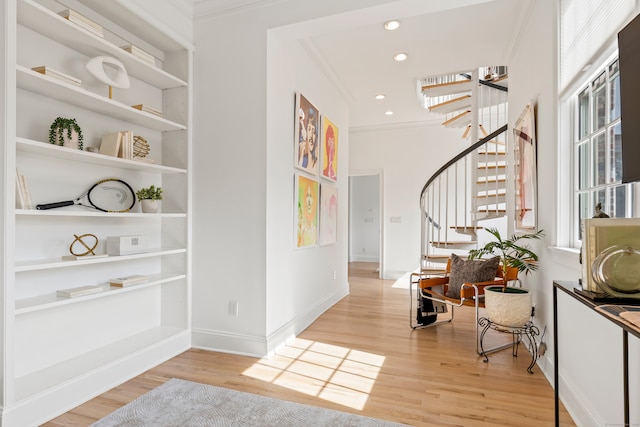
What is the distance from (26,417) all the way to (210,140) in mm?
2122

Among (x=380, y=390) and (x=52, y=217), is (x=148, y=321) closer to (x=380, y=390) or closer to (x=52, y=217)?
(x=52, y=217)

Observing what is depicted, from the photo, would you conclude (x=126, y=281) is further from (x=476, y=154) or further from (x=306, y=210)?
(x=476, y=154)

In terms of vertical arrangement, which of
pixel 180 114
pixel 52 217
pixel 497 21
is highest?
pixel 497 21

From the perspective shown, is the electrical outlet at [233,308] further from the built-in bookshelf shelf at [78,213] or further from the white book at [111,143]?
the white book at [111,143]

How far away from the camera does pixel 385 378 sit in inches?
96.3

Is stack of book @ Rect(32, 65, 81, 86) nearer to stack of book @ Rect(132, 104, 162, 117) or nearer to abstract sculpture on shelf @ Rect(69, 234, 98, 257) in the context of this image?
stack of book @ Rect(132, 104, 162, 117)

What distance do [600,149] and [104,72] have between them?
3.08 meters

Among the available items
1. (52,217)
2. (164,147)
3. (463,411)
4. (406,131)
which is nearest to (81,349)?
(52,217)

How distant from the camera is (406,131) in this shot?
21.8ft

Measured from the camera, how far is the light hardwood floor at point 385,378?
2.01 m

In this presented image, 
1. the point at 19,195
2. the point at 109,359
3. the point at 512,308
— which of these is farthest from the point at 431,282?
the point at 19,195

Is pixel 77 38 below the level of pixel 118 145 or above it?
above

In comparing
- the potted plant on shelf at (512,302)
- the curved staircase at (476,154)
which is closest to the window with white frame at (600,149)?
the potted plant on shelf at (512,302)

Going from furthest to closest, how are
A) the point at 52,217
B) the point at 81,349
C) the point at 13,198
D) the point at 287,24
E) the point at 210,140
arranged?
1. the point at 210,140
2. the point at 287,24
3. the point at 81,349
4. the point at 52,217
5. the point at 13,198
